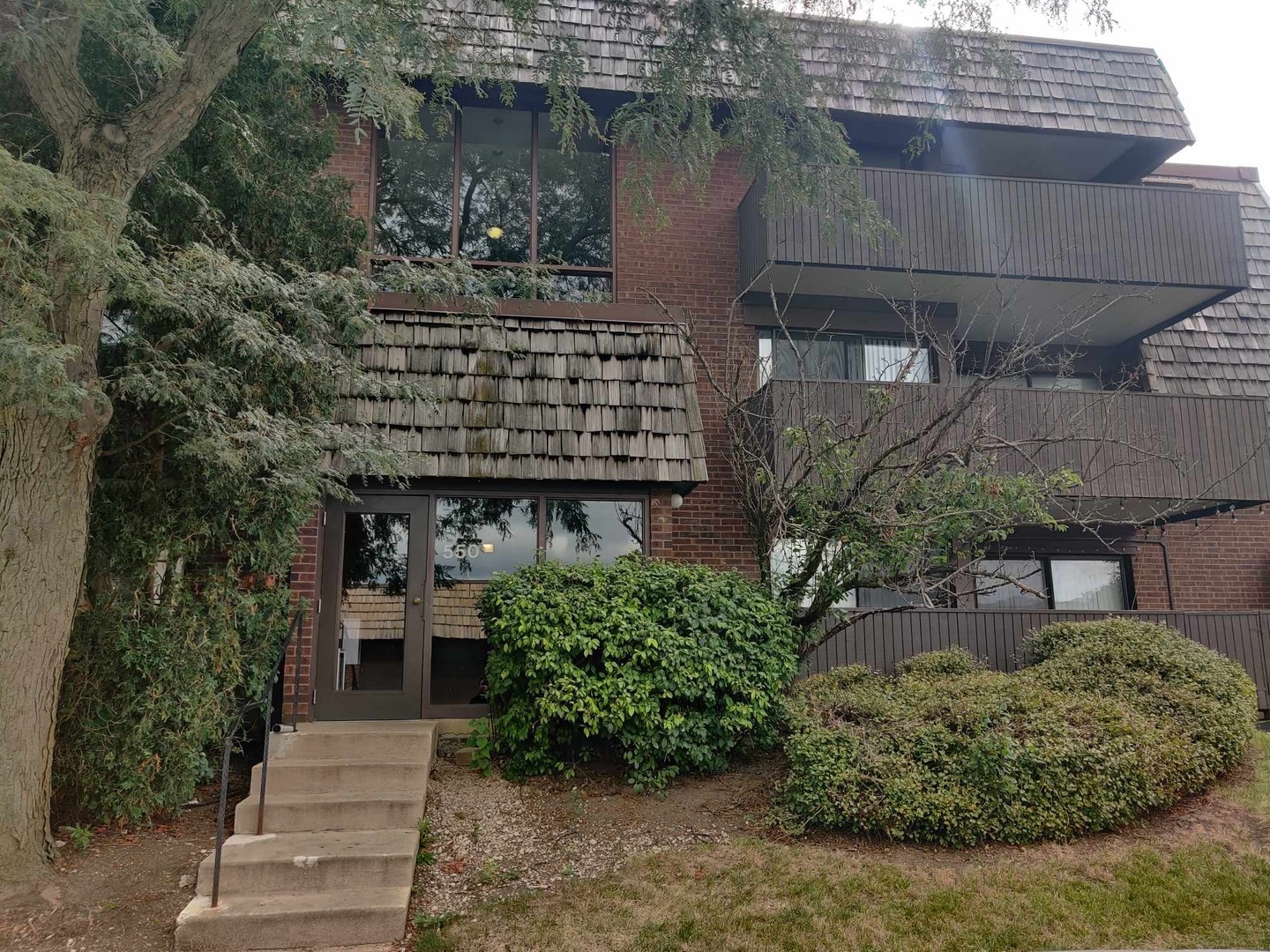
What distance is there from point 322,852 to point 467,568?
133 inches

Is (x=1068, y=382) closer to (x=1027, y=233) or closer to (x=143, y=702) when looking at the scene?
(x=1027, y=233)

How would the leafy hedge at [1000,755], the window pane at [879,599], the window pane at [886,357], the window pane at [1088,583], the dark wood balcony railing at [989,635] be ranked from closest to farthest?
the leafy hedge at [1000,755] → the dark wood balcony railing at [989,635] → the window pane at [879,599] → the window pane at [886,357] → the window pane at [1088,583]

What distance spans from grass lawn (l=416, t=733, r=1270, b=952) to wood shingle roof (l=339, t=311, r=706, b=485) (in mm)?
3634

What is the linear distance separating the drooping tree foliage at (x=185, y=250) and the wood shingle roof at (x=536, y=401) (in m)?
0.82

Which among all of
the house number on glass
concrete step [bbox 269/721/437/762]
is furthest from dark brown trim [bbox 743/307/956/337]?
concrete step [bbox 269/721/437/762]

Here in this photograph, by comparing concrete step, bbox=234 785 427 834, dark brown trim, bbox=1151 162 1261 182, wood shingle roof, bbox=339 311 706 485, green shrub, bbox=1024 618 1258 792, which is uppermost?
dark brown trim, bbox=1151 162 1261 182

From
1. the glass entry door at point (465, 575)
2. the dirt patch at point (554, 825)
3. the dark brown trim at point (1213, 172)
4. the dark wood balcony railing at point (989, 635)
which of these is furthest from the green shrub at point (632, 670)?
the dark brown trim at point (1213, 172)

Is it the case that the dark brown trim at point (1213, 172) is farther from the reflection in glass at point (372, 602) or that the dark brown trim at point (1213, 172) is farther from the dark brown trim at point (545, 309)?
the reflection in glass at point (372, 602)

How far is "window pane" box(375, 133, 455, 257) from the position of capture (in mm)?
10352

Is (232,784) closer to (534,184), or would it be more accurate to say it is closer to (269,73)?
(269,73)

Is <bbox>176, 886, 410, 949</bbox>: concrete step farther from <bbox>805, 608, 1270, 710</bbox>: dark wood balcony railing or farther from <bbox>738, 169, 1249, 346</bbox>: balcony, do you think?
<bbox>738, 169, 1249, 346</bbox>: balcony

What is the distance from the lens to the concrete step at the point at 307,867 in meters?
4.96

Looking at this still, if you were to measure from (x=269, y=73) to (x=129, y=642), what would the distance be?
15.4 ft

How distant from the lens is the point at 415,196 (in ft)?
34.6
